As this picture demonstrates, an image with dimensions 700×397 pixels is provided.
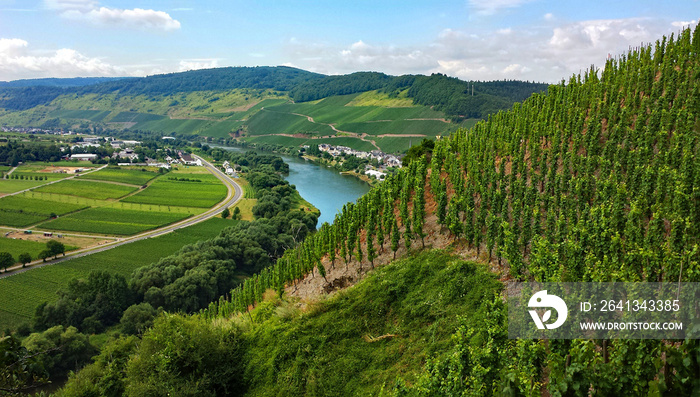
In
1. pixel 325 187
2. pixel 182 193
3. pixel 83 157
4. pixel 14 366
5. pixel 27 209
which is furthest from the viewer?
pixel 83 157

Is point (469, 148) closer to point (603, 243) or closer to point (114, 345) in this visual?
point (603, 243)

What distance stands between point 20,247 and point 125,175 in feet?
189

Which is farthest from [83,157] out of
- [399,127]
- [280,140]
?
[399,127]

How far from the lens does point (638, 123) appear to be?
2186 centimetres

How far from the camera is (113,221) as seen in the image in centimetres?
7781

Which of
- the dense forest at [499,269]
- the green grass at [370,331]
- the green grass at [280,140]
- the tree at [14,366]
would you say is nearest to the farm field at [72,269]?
the dense forest at [499,269]

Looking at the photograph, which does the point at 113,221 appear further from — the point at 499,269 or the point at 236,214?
the point at 499,269

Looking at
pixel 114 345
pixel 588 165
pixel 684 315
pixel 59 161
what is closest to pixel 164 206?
pixel 114 345

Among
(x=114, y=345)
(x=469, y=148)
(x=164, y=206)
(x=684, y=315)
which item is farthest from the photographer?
(x=164, y=206)

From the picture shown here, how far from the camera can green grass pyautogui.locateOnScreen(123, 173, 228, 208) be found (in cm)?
9300

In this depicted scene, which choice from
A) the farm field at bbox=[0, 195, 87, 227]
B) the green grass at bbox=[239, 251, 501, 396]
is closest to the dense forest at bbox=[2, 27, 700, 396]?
the green grass at bbox=[239, 251, 501, 396]

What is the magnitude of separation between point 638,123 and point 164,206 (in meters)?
89.0

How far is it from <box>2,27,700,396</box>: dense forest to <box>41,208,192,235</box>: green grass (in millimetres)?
52203

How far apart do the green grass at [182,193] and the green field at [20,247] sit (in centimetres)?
2746
